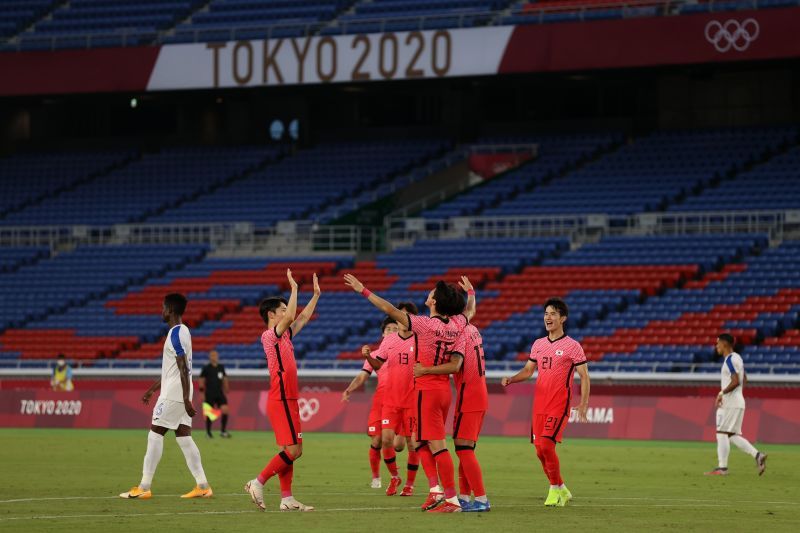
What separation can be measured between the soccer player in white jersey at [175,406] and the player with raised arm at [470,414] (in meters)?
3.43

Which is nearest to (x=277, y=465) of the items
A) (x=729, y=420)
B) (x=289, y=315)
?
(x=289, y=315)

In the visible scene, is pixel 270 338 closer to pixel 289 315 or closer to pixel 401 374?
pixel 289 315

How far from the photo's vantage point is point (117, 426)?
39062 mm

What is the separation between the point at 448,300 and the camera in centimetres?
1695

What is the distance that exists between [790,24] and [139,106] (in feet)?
98.4

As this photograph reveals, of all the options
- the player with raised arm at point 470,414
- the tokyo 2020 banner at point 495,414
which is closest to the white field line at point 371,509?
the player with raised arm at point 470,414

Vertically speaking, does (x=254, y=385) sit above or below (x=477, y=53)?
below

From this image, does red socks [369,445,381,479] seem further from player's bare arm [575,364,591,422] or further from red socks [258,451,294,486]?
red socks [258,451,294,486]

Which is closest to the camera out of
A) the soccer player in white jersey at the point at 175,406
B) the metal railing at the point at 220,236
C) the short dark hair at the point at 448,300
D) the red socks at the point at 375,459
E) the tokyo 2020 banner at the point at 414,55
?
the short dark hair at the point at 448,300

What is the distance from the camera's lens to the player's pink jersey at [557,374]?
18.5 meters

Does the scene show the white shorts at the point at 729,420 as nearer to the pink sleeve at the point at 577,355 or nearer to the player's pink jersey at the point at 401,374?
the player's pink jersey at the point at 401,374

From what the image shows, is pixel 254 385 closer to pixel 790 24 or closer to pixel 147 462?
pixel 790 24

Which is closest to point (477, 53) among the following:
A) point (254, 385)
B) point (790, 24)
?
point (790, 24)

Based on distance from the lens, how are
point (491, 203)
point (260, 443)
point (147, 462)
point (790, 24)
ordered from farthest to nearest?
1. point (491, 203)
2. point (790, 24)
3. point (260, 443)
4. point (147, 462)
